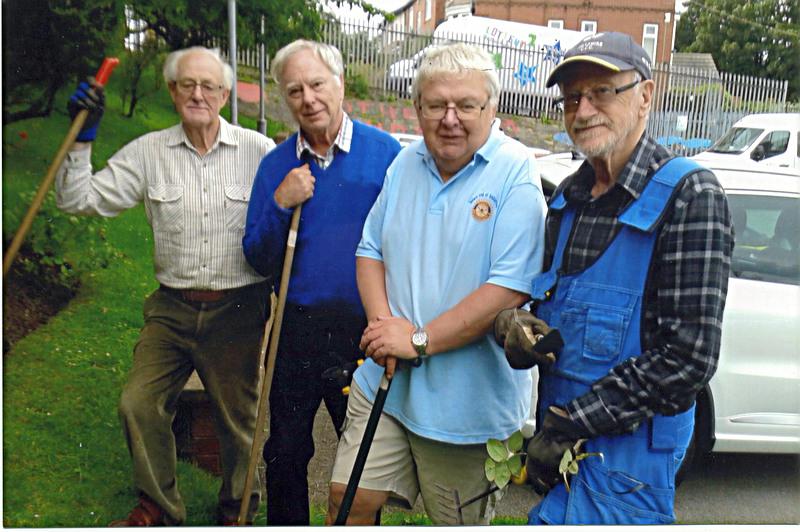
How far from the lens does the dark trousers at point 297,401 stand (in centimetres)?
293

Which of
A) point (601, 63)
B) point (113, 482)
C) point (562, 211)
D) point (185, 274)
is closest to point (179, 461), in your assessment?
point (113, 482)

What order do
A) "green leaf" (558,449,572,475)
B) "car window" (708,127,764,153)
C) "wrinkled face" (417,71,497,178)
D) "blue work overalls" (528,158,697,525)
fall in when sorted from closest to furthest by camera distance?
1. "blue work overalls" (528,158,697,525)
2. "green leaf" (558,449,572,475)
3. "wrinkled face" (417,71,497,178)
4. "car window" (708,127,764,153)

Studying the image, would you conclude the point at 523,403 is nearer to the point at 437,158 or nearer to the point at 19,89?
the point at 437,158

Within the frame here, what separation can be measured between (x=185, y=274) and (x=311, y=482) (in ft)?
3.52

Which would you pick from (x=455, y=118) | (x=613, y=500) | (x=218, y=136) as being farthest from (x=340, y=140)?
(x=613, y=500)

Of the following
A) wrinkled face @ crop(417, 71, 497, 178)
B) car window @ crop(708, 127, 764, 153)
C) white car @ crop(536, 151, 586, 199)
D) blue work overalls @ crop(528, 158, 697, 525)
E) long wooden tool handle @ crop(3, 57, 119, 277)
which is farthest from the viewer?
white car @ crop(536, 151, 586, 199)

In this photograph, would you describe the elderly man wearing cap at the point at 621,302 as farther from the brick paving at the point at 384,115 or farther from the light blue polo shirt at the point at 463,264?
the brick paving at the point at 384,115

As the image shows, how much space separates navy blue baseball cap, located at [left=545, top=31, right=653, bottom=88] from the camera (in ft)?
7.00

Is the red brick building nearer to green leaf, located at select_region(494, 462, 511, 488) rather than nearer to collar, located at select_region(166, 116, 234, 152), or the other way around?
collar, located at select_region(166, 116, 234, 152)

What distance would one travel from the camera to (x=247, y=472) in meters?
3.17

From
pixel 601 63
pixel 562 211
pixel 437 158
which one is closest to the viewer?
pixel 601 63

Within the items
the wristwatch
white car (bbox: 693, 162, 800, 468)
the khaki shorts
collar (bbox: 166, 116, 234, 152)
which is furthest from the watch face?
white car (bbox: 693, 162, 800, 468)

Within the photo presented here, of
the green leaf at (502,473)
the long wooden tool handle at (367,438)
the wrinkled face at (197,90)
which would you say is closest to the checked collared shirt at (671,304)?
the green leaf at (502,473)

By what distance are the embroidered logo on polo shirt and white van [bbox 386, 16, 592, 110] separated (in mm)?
620
